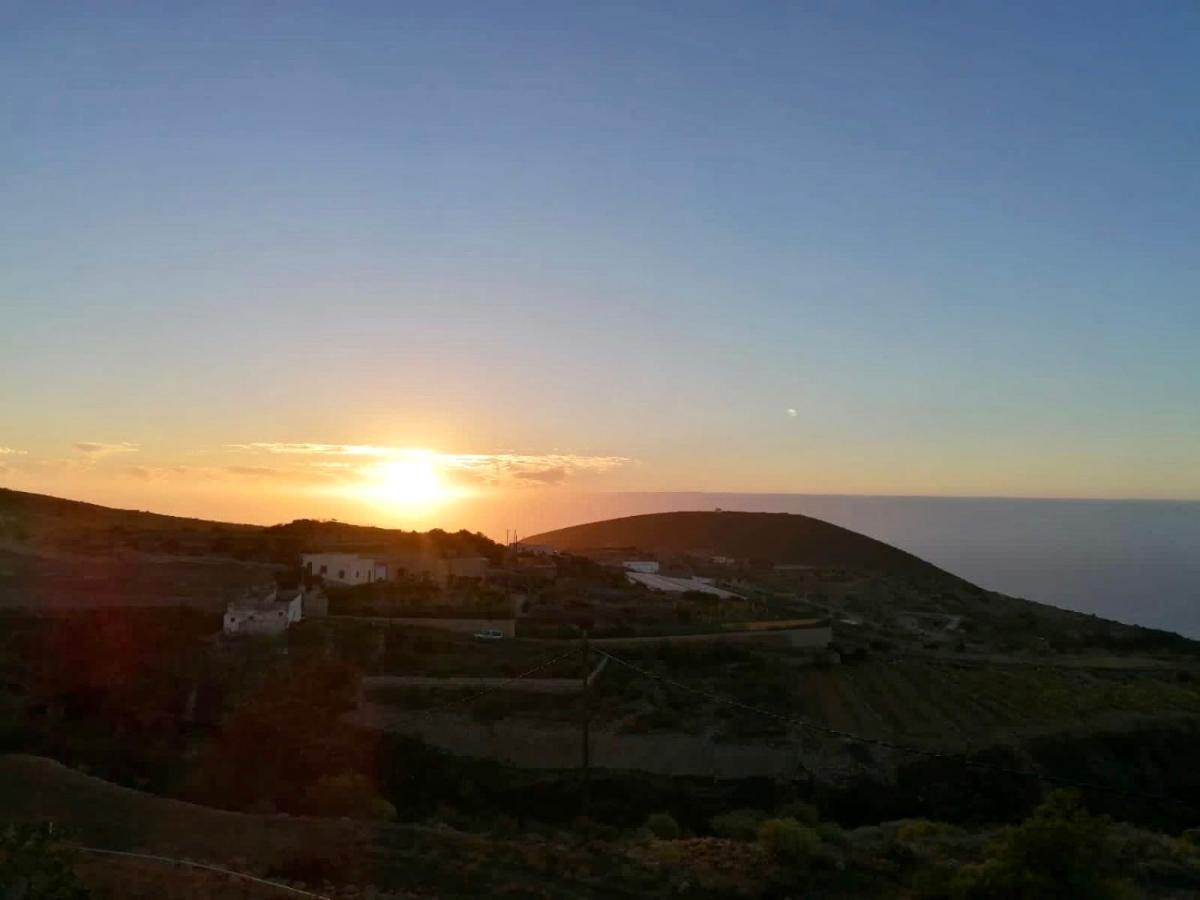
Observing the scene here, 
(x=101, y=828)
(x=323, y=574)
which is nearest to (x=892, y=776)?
(x=101, y=828)

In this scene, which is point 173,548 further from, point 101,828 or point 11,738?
point 101,828

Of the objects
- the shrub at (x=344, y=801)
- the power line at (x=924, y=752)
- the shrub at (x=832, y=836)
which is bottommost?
the power line at (x=924, y=752)

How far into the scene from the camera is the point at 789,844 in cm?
1246

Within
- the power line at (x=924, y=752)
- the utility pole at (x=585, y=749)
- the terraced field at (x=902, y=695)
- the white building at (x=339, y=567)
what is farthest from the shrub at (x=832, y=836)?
the white building at (x=339, y=567)

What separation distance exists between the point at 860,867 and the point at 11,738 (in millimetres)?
15754

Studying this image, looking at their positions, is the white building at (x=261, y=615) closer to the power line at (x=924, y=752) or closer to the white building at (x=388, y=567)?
the white building at (x=388, y=567)

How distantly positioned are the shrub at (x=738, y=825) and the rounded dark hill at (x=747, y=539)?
75.0m

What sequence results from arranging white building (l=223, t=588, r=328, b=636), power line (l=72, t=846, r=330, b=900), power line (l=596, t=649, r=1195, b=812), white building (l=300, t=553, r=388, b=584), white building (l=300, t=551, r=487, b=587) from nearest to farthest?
power line (l=72, t=846, r=330, b=900) → power line (l=596, t=649, r=1195, b=812) → white building (l=223, t=588, r=328, b=636) → white building (l=300, t=553, r=388, b=584) → white building (l=300, t=551, r=487, b=587)

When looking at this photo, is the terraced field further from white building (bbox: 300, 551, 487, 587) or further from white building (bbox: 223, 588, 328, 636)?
white building (bbox: 300, 551, 487, 587)

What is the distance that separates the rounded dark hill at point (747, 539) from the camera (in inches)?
3782

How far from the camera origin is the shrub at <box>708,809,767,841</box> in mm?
16562

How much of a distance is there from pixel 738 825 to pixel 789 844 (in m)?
5.00

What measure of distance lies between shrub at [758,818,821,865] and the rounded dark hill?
266 ft

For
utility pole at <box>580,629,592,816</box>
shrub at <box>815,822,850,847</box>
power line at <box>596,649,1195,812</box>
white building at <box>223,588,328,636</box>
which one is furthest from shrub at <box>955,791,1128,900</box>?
white building at <box>223,588,328,636</box>
